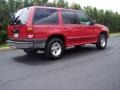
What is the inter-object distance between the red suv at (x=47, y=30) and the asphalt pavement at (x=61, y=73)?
23.1 inches

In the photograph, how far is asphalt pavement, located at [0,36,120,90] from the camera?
6074 mm

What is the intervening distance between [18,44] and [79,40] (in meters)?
2.89

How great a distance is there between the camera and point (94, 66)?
8.19 m

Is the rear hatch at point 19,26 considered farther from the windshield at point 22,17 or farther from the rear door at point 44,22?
the rear door at point 44,22

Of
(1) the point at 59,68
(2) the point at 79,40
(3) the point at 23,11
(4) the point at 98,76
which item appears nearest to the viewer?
(4) the point at 98,76

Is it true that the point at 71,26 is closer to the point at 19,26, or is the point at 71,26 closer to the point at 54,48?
the point at 54,48

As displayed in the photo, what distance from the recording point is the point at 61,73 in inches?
285

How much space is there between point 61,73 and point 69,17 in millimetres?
3579

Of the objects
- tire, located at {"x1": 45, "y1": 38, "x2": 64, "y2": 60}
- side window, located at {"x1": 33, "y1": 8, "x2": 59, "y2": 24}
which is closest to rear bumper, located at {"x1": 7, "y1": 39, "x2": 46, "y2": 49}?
tire, located at {"x1": 45, "y1": 38, "x2": 64, "y2": 60}

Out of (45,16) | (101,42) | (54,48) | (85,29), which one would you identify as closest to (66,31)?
(54,48)

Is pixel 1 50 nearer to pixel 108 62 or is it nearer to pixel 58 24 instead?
pixel 58 24

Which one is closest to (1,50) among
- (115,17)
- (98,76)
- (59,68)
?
(59,68)

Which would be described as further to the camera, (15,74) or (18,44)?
(18,44)

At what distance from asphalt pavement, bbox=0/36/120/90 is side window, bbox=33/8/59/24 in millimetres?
1489
